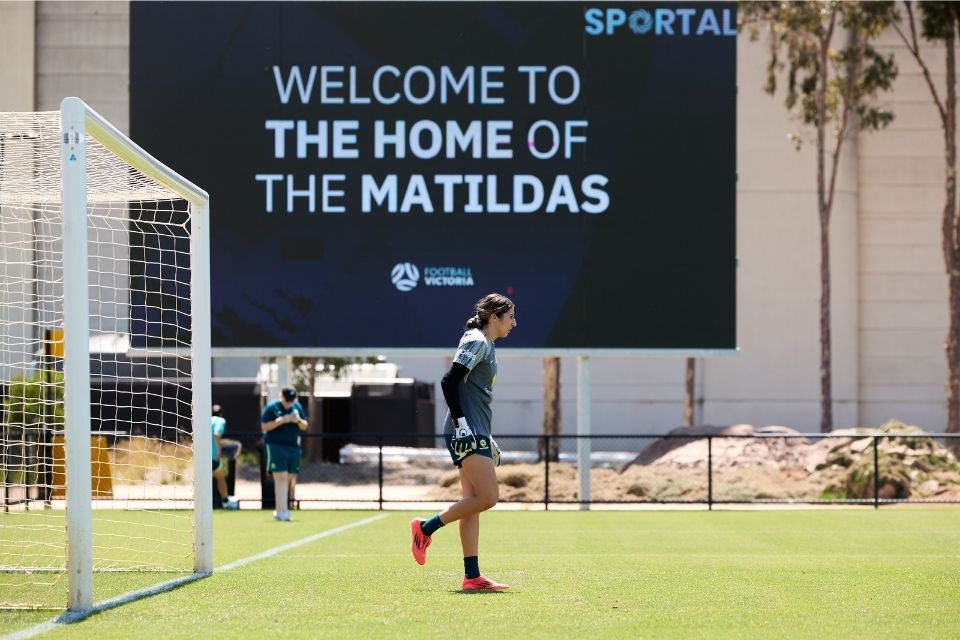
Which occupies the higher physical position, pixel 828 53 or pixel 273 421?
pixel 828 53

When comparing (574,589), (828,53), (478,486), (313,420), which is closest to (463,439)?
(478,486)

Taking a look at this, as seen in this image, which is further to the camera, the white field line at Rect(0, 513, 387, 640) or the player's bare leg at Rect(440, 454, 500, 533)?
the player's bare leg at Rect(440, 454, 500, 533)

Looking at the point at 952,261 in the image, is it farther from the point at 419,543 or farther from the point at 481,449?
the point at 481,449

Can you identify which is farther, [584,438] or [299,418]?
[584,438]

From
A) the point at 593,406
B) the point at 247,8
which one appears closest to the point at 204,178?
the point at 247,8

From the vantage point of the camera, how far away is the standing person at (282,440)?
662 inches

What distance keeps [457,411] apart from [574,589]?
1424mm

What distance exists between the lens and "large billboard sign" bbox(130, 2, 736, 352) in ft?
61.4

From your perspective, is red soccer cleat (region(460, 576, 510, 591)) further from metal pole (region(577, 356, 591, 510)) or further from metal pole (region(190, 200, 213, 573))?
metal pole (region(577, 356, 591, 510))

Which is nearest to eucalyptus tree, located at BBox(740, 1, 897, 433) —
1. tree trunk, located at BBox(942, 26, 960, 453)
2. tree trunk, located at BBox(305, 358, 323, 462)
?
tree trunk, located at BBox(942, 26, 960, 453)

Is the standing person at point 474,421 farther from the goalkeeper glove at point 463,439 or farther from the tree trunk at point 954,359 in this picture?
the tree trunk at point 954,359

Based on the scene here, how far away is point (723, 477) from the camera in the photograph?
24.7 m

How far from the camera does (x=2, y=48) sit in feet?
136

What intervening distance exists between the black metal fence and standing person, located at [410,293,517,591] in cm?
1099
